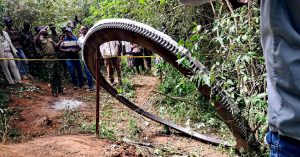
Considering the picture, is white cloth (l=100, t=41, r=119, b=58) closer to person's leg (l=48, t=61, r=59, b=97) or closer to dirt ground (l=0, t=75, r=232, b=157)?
dirt ground (l=0, t=75, r=232, b=157)

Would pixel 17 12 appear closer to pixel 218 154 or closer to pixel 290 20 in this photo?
pixel 218 154

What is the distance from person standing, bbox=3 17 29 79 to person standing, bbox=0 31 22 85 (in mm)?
348

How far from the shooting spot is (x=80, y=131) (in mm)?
6680

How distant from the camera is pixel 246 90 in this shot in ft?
13.4

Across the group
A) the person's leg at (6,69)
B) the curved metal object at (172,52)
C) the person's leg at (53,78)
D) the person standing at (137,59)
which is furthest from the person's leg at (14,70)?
the curved metal object at (172,52)

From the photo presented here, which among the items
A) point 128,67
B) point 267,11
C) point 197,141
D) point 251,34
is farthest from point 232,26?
point 128,67

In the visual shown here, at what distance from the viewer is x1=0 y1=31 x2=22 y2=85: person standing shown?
32.3ft

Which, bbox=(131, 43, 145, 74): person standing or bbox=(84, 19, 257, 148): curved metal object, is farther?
bbox=(131, 43, 145, 74): person standing

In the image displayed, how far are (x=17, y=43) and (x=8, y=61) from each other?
0.92 meters

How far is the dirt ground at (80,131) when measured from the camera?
5255mm

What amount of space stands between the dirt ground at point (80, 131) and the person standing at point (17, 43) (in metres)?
0.89

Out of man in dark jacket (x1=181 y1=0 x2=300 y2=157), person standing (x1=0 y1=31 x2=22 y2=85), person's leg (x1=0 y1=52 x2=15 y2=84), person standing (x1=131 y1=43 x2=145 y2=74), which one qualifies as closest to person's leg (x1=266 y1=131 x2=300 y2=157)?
man in dark jacket (x1=181 y1=0 x2=300 y2=157)

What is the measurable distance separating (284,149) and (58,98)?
9217 mm

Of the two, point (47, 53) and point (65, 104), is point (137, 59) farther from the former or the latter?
point (65, 104)
